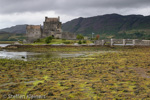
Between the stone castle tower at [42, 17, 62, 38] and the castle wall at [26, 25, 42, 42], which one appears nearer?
the castle wall at [26, 25, 42, 42]

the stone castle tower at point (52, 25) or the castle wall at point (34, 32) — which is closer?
the castle wall at point (34, 32)

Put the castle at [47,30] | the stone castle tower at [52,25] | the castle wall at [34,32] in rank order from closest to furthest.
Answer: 1. the castle at [47,30]
2. the castle wall at [34,32]
3. the stone castle tower at [52,25]

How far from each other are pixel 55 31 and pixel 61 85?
95.2 meters

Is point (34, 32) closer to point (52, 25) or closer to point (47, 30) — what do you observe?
point (47, 30)

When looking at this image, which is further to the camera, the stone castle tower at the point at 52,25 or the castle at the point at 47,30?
the stone castle tower at the point at 52,25

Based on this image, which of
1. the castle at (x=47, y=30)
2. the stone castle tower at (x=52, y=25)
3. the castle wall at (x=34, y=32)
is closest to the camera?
the castle at (x=47, y=30)

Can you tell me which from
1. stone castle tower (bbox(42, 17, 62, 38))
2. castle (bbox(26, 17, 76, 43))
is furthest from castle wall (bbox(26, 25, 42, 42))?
stone castle tower (bbox(42, 17, 62, 38))

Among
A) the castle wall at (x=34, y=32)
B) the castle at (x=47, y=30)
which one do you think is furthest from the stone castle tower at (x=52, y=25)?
the castle wall at (x=34, y=32)

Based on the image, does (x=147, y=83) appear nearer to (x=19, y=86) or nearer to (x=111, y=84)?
(x=111, y=84)

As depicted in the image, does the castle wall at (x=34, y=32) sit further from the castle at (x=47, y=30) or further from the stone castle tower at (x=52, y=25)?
the stone castle tower at (x=52, y=25)

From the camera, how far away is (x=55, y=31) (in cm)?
10406

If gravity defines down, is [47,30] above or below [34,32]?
above

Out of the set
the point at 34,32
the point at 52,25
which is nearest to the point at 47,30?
the point at 52,25

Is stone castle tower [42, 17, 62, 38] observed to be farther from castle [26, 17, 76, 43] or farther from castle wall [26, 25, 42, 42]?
castle wall [26, 25, 42, 42]
